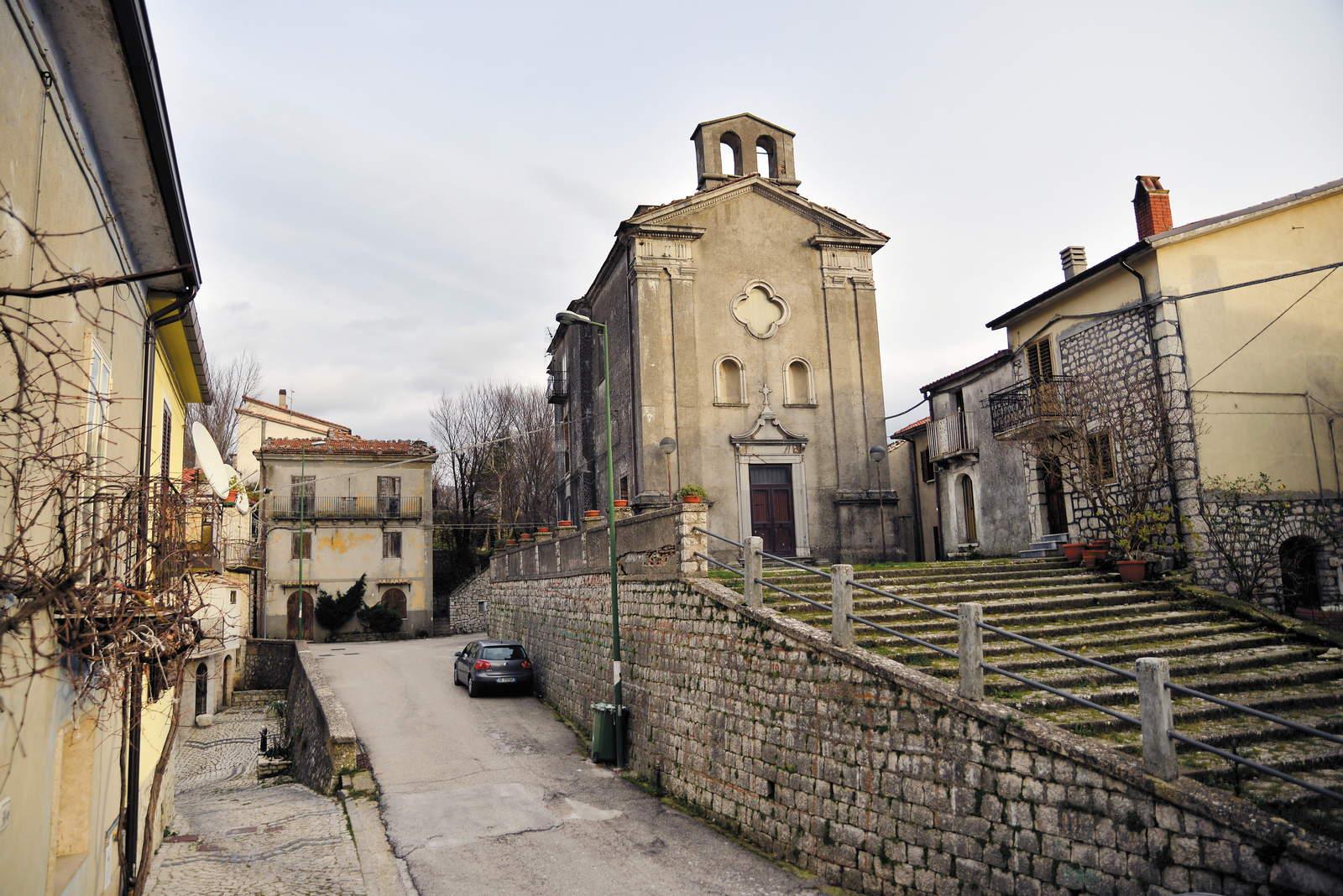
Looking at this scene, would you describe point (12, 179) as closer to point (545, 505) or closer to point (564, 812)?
point (564, 812)

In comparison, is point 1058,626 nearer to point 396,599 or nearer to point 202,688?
point 202,688

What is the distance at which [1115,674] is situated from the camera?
895 centimetres

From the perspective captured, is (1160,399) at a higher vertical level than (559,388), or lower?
lower

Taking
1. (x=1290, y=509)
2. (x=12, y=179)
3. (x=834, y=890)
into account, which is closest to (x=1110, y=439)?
(x=1290, y=509)

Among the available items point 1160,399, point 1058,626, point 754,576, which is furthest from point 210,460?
point 1160,399

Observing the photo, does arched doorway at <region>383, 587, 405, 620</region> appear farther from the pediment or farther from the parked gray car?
the pediment

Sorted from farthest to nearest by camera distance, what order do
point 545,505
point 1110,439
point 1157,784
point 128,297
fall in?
point 545,505
point 1110,439
point 128,297
point 1157,784

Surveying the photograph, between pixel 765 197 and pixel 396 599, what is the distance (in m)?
25.2

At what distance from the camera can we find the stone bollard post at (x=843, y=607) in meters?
9.69

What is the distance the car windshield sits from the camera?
20.3m

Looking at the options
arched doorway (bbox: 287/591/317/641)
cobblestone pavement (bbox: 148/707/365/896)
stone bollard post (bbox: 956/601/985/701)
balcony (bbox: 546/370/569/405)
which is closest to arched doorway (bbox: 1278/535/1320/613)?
stone bollard post (bbox: 956/601/985/701)

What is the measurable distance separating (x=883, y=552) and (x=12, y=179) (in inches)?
729

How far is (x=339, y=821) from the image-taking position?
11.4m

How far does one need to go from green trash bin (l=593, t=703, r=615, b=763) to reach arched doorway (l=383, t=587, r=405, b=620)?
25.6 m
